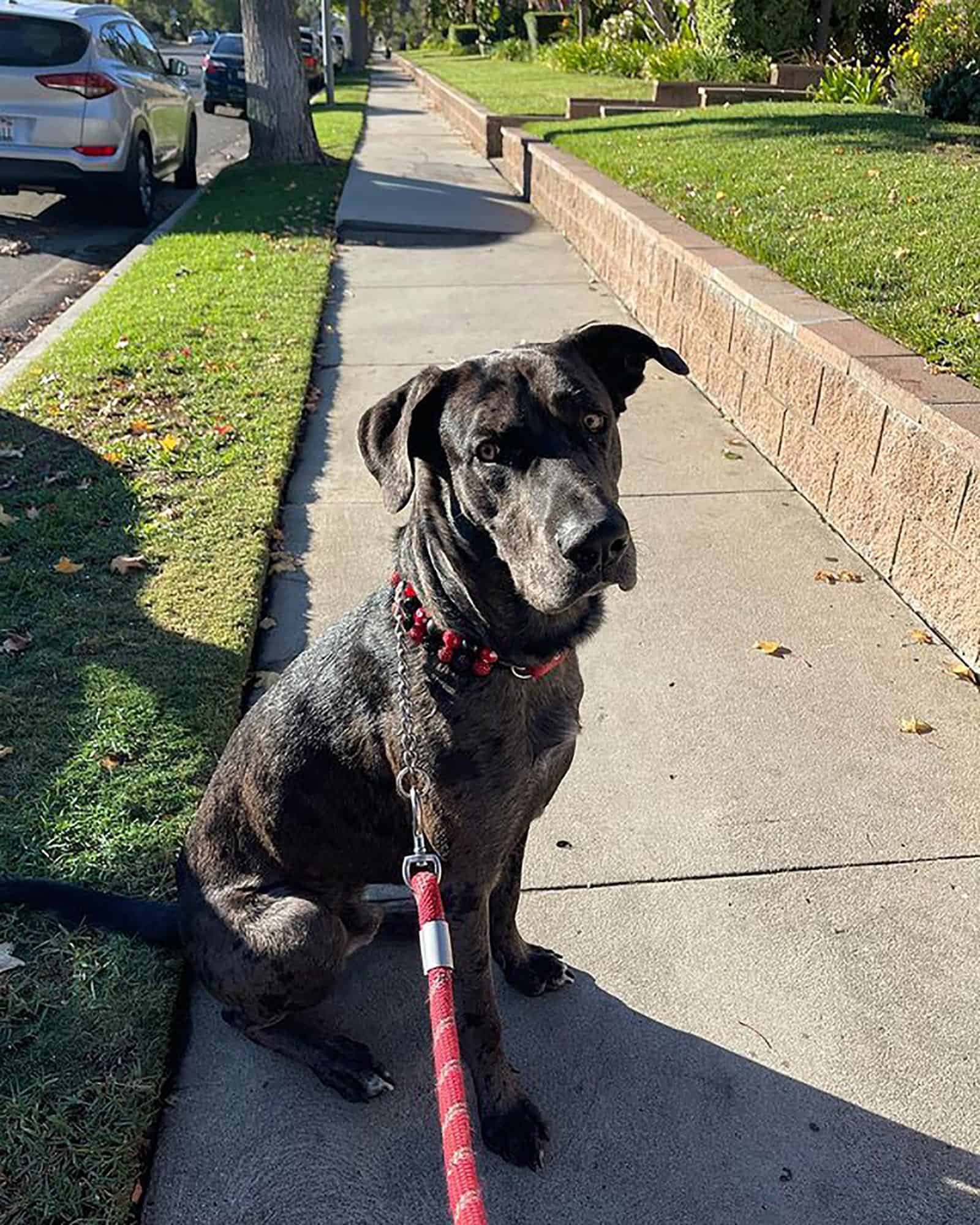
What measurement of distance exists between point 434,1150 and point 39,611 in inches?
113

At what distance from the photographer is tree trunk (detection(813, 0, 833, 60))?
18406 mm

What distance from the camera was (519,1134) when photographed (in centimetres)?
248

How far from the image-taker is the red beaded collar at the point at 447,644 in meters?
2.42

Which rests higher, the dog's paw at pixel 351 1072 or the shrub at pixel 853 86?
the shrub at pixel 853 86

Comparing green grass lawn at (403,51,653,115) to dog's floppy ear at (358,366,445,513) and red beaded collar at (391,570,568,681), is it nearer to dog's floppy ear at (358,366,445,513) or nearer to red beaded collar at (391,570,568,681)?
dog's floppy ear at (358,366,445,513)

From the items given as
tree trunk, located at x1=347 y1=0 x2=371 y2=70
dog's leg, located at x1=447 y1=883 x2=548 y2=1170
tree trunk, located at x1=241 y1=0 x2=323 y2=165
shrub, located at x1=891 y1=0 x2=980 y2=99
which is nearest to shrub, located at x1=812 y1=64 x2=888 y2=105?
shrub, located at x1=891 y1=0 x2=980 y2=99

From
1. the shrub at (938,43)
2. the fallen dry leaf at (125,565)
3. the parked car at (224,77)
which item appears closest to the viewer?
the fallen dry leaf at (125,565)

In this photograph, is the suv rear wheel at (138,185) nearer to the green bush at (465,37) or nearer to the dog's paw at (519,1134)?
the dog's paw at (519,1134)

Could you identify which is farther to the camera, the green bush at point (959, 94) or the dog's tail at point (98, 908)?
the green bush at point (959, 94)

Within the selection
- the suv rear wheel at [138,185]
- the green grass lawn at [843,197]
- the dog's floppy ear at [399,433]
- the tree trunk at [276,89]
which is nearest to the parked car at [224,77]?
the tree trunk at [276,89]

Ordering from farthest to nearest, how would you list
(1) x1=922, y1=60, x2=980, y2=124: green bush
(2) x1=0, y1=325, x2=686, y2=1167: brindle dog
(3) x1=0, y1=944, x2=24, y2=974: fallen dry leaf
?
(1) x1=922, y1=60, x2=980, y2=124: green bush < (3) x1=0, y1=944, x2=24, y2=974: fallen dry leaf < (2) x1=0, y1=325, x2=686, y2=1167: brindle dog

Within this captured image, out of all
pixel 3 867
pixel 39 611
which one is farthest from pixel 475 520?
pixel 39 611

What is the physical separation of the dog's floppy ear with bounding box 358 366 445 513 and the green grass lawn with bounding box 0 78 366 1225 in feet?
4.71

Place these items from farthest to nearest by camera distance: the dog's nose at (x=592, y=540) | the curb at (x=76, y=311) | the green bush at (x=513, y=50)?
the green bush at (x=513, y=50) < the curb at (x=76, y=311) < the dog's nose at (x=592, y=540)
